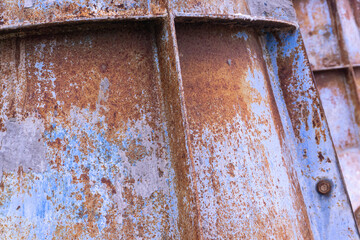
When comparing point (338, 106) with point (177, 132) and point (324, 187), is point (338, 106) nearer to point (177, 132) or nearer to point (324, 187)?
point (324, 187)

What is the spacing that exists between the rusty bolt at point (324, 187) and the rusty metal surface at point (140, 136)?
19cm

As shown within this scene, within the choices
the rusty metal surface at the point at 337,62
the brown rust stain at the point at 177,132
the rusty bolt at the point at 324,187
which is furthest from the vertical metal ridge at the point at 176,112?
the rusty metal surface at the point at 337,62

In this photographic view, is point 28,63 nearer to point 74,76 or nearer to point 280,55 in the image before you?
point 74,76

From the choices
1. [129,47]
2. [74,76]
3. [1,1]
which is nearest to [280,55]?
[129,47]

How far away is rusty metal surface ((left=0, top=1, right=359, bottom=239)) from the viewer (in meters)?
1.19

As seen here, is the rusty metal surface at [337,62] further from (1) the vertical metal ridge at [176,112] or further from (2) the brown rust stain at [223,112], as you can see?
(1) the vertical metal ridge at [176,112]

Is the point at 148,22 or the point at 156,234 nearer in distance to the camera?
the point at 156,234

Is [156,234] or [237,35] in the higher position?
[237,35]

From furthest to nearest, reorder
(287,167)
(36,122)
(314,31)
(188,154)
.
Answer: (314,31), (287,167), (36,122), (188,154)

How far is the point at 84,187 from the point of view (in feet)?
3.95

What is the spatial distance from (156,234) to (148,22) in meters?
0.78

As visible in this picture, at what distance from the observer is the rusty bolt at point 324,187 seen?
5.29 feet

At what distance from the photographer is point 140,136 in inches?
50.1

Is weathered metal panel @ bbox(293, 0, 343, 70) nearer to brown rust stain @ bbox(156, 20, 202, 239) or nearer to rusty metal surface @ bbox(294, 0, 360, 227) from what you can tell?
rusty metal surface @ bbox(294, 0, 360, 227)
